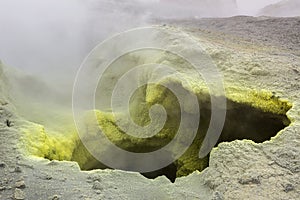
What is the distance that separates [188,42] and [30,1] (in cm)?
410

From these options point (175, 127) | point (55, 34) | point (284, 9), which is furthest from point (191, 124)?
point (284, 9)

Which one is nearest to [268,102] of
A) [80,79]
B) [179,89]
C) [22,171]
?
[179,89]

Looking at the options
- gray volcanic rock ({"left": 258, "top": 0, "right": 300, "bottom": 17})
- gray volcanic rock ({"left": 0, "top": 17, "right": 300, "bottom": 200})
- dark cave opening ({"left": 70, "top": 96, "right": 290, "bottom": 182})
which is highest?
gray volcanic rock ({"left": 258, "top": 0, "right": 300, "bottom": 17})

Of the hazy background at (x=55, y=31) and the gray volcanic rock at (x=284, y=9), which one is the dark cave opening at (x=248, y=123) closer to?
the hazy background at (x=55, y=31)

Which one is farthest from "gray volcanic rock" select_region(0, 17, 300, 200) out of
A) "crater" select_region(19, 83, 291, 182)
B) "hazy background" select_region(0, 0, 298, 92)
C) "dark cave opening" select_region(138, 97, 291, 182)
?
"hazy background" select_region(0, 0, 298, 92)

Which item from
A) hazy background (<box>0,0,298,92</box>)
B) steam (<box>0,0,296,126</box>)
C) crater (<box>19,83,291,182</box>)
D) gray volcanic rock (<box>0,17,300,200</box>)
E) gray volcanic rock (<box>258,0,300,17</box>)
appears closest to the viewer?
gray volcanic rock (<box>0,17,300,200</box>)

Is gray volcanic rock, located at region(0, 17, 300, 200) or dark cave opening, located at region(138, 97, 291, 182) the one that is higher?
dark cave opening, located at region(138, 97, 291, 182)

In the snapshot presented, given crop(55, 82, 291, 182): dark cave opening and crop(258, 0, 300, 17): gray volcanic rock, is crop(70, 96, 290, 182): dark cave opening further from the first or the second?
crop(258, 0, 300, 17): gray volcanic rock

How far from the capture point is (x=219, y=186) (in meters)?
2.48

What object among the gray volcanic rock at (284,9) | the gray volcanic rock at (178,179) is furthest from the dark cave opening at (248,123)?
the gray volcanic rock at (284,9)

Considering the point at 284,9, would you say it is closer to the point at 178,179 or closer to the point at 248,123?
the point at 248,123

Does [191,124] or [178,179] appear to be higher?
[191,124]

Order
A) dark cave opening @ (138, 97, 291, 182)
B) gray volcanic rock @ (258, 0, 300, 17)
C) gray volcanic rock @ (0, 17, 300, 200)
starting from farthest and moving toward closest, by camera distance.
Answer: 1. gray volcanic rock @ (258, 0, 300, 17)
2. dark cave opening @ (138, 97, 291, 182)
3. gray volcanic rock @ (0, 17, 300, 200)

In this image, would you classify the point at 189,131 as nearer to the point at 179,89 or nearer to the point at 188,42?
the point at 179,89
